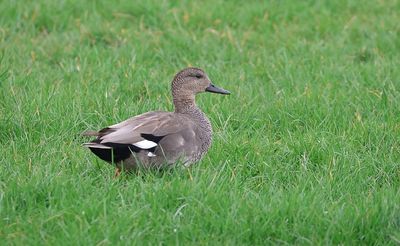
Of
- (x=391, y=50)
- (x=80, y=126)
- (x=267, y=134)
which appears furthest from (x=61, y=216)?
(x=391, y=50)

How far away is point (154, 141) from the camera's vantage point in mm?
5207

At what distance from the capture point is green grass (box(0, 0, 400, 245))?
452cm

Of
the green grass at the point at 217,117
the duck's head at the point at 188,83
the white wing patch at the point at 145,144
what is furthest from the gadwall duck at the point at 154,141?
the duck's head at the point at 188,83

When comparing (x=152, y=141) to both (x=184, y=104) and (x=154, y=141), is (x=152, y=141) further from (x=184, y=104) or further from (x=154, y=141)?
(x=184, y=104)

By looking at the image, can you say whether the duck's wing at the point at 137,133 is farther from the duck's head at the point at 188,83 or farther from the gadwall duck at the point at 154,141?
the duck's head at the point at 188,83

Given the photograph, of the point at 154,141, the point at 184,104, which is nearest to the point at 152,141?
the point at 154,141

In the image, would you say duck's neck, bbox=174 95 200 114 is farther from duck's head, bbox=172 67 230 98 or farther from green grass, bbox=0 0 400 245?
green grass, bbox=0 0 400 245

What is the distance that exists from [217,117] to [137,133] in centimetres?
137

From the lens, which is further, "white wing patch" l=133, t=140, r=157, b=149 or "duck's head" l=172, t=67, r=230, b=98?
"duck's head" l=172, t=67, r=230, b=98

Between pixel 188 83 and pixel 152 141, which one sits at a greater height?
pixel 188 83

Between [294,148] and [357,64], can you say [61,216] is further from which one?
[357,64]

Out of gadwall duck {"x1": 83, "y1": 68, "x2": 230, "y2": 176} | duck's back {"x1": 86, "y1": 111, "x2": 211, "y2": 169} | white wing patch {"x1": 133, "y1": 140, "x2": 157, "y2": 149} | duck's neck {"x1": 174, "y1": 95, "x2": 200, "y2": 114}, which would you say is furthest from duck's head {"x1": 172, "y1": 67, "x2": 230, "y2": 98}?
white wing patch {"x1": 133, "y1": 140, "x2": 157, "y2": 149}

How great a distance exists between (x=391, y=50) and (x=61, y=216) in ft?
15.3

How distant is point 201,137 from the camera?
5473mm
